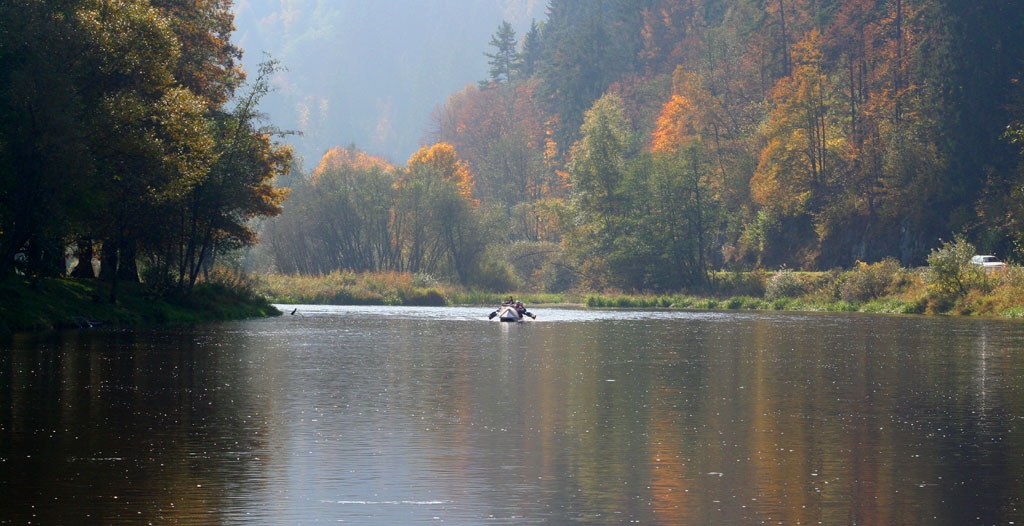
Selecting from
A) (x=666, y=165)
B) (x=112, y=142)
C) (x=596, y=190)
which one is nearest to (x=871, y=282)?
(x=666, y=165)

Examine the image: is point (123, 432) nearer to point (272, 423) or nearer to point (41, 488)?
point (272, 423)

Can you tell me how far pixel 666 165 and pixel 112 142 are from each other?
Answer: 6354cm

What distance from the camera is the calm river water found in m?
14.0

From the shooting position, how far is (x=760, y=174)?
99062 millimetres

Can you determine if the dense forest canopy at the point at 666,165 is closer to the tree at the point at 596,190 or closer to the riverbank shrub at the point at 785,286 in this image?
the tree at the point at 596,190

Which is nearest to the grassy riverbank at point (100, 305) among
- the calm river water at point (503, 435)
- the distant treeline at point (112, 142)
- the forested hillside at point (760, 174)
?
the distant treeline at point (112, 142)

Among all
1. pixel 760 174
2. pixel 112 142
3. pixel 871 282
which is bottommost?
pixel 871 282

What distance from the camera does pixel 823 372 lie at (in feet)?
105

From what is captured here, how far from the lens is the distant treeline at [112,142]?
41.6 meters

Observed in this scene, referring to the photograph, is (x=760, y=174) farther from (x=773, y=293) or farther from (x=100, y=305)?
(x=100, y=305)

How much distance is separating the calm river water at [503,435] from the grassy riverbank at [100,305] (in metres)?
5.36

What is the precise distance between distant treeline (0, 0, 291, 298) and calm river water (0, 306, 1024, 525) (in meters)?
6.42

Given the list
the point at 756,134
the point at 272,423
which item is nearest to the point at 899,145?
the point at 756,134

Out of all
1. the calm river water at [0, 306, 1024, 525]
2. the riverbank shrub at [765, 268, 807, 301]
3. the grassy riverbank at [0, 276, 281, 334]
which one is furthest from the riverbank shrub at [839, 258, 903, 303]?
the calm river water at [0, 306, 1024, 525]
